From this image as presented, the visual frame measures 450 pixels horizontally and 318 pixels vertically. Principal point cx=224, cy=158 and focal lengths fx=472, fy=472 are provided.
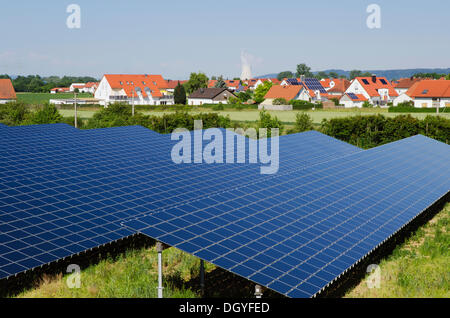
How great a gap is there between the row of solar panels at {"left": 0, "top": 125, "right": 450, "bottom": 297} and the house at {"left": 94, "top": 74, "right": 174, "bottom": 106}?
82.7 m

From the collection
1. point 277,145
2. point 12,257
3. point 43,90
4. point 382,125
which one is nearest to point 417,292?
point 12,257

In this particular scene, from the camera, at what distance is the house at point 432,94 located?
9719 cm

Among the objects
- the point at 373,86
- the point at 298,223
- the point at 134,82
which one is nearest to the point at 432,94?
the point at 373,86

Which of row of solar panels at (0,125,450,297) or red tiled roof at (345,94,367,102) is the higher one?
red tiled roof at (345,94,367,102)

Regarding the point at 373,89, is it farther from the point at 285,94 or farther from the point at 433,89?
the point at 433,89

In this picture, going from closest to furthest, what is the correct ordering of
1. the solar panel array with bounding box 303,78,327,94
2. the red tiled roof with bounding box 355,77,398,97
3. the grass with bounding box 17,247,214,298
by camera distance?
the grass with bounding box 17,247,214,298 → the red tiled roof with bounding box 355,77,398,97 → the solar panel array with bounding box 303,78,327,94

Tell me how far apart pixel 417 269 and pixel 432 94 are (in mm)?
90513

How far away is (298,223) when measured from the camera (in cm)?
1534

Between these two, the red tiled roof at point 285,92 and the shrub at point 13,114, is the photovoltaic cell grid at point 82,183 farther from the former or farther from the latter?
the red tiled roof at point 285,92

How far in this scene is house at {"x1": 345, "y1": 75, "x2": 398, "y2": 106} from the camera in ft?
420

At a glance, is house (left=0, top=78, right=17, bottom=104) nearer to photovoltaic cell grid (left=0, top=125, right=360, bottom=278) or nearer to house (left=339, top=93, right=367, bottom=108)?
photovoltaic cell grid (left=0, top=125, right=360, bottom=278)

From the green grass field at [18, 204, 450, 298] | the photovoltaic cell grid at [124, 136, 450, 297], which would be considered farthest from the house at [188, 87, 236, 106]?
the green grass field at [18, 204, 450, 298]

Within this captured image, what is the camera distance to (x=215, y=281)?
16766 mm
